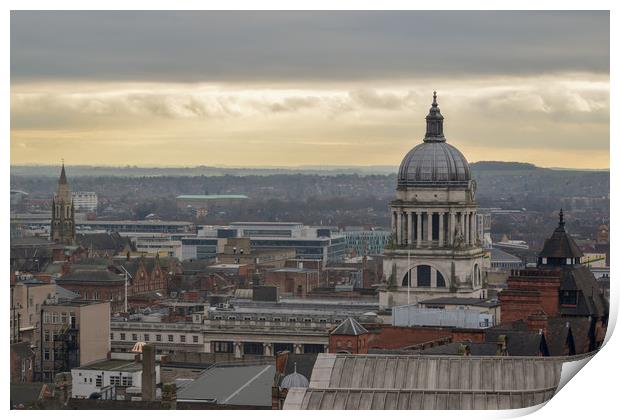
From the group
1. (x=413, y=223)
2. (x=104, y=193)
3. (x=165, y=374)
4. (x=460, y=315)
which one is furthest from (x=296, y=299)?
(x=104, y=193)

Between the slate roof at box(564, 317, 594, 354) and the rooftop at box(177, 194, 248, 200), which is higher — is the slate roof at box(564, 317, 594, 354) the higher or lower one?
the lower one

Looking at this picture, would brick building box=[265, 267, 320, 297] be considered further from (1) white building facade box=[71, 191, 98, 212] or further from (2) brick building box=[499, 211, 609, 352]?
(1) white building facade box=[71, 191, 98, 212]

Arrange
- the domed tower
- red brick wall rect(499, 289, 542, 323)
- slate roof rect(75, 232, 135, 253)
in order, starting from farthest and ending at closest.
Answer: slate roof rect(75, 232, 135, 253)
the domed tower
red brick wall rect(499, 289, 542, 323)

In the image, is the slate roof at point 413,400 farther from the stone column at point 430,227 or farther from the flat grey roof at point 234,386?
the stone column at point 430,227

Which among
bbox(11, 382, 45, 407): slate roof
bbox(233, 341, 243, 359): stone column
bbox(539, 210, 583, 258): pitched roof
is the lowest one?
bbox(11, 382, 45, 407): slate roof

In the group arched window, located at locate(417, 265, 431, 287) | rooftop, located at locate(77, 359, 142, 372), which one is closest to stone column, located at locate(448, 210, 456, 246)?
arched window, located at locate(417, 265, 431, 287)

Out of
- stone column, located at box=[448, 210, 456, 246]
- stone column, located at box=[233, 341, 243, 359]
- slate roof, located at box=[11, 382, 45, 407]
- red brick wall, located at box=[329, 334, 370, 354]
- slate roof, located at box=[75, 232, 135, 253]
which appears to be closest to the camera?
slate roof, located at box=[11, 382, 45, 407]

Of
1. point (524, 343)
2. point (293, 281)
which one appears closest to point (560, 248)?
point (524, 343)
